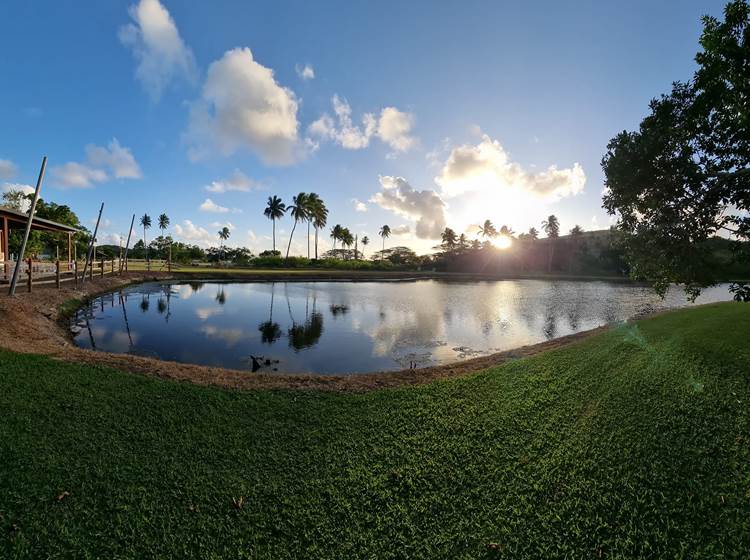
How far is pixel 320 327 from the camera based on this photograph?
17.8 metres

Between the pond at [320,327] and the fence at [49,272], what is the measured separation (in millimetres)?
2843

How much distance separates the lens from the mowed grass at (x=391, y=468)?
3545 millimetres

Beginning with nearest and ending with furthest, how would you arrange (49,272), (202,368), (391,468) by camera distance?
(391,468) → (202,368) → (49,272)

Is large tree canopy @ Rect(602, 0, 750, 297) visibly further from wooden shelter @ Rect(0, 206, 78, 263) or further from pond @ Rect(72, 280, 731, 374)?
wooden shelter @ Rect(0, 206, 78, 263)

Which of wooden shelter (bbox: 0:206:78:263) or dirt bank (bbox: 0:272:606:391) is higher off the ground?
wooden shelter (bbox: 0:206:78:263)

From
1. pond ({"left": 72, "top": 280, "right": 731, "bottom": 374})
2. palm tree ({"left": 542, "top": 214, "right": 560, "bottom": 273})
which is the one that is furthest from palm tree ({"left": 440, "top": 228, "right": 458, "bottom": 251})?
pond ({"left": 72, "top": 280, "right": 731, "bottom": 374})

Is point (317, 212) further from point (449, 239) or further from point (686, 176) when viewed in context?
point (686, 176)

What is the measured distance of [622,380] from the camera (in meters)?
6.44

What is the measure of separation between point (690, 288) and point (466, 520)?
6.66 meters

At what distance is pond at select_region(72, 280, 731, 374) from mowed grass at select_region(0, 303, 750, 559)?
5.13 metres

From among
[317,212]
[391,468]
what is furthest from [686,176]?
[317,212]

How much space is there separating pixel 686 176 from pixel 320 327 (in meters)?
14.9

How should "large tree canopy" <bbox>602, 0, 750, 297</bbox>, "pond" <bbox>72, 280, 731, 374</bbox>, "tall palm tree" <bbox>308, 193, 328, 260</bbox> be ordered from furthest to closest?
"tall palm tree" <bbox>308, 193, 328, 260</bbox> < "pond" <bbox>72, 280, 731, 374</bbox> < "large tree canopy" <bbox>602, 0, 750, 297</bbox>

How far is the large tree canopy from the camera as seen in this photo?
20.8 ft
